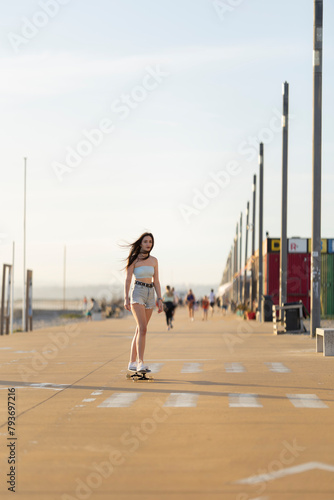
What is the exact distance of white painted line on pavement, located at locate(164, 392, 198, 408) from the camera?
9.16m

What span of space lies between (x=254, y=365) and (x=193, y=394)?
4.66m

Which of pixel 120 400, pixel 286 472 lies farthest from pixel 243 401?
pixel 286 472

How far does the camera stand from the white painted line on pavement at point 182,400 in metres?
9.16

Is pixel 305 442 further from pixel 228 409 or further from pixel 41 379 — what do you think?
pixel 41 379

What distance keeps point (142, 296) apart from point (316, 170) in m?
12.9

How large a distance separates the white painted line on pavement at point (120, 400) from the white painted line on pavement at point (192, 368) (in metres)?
3.11

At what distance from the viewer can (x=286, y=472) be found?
18.9 feet

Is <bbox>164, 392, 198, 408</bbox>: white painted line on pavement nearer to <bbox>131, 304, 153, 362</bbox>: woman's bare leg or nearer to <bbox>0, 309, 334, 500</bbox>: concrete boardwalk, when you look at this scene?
<bbox>0, 309, 334, 500</bbox>: concrete boardwalk

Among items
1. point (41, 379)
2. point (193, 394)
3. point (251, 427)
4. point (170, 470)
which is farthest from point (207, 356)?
point (170, 470)

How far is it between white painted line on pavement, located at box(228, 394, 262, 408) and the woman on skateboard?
2.15 metres

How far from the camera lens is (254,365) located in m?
14.6

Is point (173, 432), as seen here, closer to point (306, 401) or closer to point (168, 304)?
point (306, 401)

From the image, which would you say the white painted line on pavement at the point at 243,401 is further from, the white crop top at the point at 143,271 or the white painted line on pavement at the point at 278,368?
the white painted line on pavement at the point at 278,368

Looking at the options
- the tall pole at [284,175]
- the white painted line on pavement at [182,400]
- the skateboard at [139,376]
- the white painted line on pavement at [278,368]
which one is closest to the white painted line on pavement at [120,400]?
the white painted line on pavement at [182,400]
